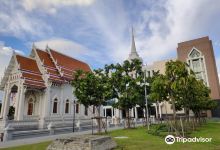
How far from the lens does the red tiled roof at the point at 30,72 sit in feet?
105

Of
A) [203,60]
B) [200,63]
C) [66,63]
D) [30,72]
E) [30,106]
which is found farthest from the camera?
[200,63]

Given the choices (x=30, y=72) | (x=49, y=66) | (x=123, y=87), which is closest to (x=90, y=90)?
(x=123, y=87)

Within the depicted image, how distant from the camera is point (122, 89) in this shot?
2741 centimetres

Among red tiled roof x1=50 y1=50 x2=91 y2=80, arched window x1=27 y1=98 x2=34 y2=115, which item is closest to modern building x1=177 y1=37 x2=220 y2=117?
red tiled roof x1=50 y1=50 x2=91 y2=80

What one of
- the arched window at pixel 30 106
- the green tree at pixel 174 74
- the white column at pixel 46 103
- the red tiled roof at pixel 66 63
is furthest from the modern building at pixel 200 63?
the green tree at pixel 174 74

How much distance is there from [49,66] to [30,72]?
4.44 meters

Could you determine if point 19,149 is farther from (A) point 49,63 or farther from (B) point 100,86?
(A) point 49,63

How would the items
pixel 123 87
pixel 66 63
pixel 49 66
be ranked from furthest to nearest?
1. pixel 66 63
2. pixel 49 66
3. pixel 123 87

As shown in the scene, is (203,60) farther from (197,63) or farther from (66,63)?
(66,63)

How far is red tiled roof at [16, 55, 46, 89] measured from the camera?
105ft

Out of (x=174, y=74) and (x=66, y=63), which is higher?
(x=66, y=63)

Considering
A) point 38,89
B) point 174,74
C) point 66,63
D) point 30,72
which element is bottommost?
point 174,74

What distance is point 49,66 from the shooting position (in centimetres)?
3731

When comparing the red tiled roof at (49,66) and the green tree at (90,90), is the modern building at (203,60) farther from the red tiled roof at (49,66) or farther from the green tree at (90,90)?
the green tree at (90,90)
